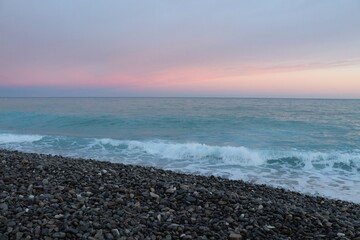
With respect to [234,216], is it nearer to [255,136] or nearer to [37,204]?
[37,204]

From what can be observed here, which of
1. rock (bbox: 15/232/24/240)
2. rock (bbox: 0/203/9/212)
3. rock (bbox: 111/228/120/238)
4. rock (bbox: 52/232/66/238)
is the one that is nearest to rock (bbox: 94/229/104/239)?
rock (bbox: 111/228/120/238)

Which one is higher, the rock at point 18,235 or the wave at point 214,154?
the rock at point 18,235

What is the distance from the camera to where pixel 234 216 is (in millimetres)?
4551

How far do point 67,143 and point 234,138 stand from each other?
38.1ft

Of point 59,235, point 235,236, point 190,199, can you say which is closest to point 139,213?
point 190,199

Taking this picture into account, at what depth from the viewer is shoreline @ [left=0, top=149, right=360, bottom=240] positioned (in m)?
3.74

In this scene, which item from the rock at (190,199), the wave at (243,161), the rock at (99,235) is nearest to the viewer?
the rock at (99,235)

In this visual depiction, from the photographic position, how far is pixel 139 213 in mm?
4406

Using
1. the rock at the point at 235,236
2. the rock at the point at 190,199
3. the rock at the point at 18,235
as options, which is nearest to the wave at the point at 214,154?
the rock at the point at 190,199

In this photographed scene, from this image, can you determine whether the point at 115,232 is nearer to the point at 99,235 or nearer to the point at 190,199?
the point at 99,235

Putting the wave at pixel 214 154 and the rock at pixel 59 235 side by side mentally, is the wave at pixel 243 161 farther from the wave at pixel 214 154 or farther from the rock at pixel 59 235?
the rock at pixel 59 235

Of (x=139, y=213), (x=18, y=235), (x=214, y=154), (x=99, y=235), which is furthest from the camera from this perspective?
(x=214, y=154)

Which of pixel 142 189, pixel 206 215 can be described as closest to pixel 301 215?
pixel 206 215

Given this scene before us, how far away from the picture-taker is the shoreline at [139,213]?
12.3 feet
